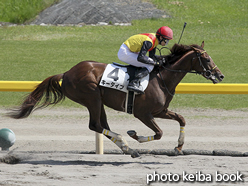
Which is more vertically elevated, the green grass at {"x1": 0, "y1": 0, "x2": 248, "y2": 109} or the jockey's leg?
the jockey's leg

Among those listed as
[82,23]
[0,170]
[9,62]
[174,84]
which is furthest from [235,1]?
[0,170]

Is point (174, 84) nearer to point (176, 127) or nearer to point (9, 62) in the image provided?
point (176, 127)

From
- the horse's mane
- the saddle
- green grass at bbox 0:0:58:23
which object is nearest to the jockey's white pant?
the saddle

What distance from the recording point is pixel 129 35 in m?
18.4

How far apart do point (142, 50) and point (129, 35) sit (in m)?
13.1

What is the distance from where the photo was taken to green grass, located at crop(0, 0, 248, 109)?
40.5 ft

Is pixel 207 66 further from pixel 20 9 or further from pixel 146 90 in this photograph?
pixel 20 9

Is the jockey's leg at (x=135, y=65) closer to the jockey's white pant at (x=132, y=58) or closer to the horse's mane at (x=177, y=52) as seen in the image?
the jockey's white pant at (x=132, y=58)

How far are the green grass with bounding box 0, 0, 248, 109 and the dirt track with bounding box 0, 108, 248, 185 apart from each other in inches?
60.5

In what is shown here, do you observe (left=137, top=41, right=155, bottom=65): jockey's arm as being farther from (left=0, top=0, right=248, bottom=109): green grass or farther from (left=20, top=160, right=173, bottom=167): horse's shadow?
(left=0, top=0, right=248, bottom=109): green grass

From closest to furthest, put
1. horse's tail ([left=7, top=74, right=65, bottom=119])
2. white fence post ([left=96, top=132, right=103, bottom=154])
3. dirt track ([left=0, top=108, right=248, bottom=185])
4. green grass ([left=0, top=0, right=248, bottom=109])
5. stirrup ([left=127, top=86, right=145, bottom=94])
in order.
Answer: dirt track ([left=0, top=108, right=248, bottom=185]) < stirrup ([left=127, top=86, right=145, bottom=94]) < horse's tail ([left=7, top=74, right=65, bottom=119]) < white fence post ([left=96, top=132, right=103, bottom=154]) < green grass ([left=0, top=0, right=248, bottom=109])

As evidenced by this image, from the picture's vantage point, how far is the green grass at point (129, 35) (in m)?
12.3

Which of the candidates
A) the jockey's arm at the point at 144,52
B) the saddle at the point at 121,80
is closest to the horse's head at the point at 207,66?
the jockey's arm at the point at 144,52

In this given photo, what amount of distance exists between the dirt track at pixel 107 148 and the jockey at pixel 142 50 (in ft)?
3.73
